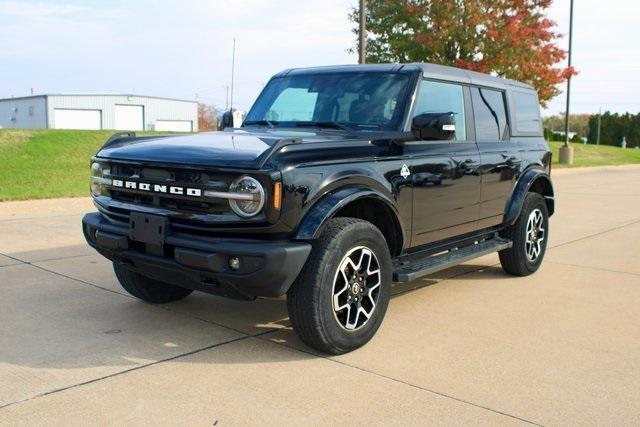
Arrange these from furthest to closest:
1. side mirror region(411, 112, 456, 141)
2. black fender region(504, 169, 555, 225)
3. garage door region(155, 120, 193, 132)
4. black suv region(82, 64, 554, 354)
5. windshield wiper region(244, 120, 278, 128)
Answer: garage door region(155, 120, 193, 132) < black fender region(504, 169, 555, 225) < windshield wiper region(244, 120, 278, 128) < side mirror region(411, 112, 456, 141) < black suv region(82, 64, 554, 354)

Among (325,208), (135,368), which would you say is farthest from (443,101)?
(135,368)

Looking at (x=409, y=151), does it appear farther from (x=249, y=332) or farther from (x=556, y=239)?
(x=556, y=239)

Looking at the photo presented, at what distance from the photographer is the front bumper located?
3.58 meters

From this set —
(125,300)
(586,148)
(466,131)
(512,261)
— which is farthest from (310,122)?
(586,148)

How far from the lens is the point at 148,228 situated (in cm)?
397

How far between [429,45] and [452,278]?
15.0 metres

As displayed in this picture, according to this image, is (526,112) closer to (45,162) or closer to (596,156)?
(45,162)

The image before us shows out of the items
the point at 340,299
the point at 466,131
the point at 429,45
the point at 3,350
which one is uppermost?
the point at 429,45

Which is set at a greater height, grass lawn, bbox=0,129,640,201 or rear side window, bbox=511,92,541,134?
rear side window, bbox=511,92,541,134

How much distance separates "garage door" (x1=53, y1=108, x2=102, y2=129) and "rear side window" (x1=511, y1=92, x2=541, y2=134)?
2388 inches

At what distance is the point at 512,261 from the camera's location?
6215mm

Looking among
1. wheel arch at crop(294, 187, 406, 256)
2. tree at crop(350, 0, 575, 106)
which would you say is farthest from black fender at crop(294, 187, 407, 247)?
tree at crop(350, 0, 575, 106)

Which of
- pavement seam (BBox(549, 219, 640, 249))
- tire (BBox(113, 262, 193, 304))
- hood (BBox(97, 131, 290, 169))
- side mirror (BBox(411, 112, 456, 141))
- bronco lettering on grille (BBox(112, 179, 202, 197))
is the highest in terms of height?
Answer: side mirror (BBox(411, 112, 456, 141))

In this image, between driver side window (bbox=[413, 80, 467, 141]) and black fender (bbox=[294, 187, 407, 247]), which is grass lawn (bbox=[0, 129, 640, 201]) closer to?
driver side window (bbox=[413, 80, 467, 141])
